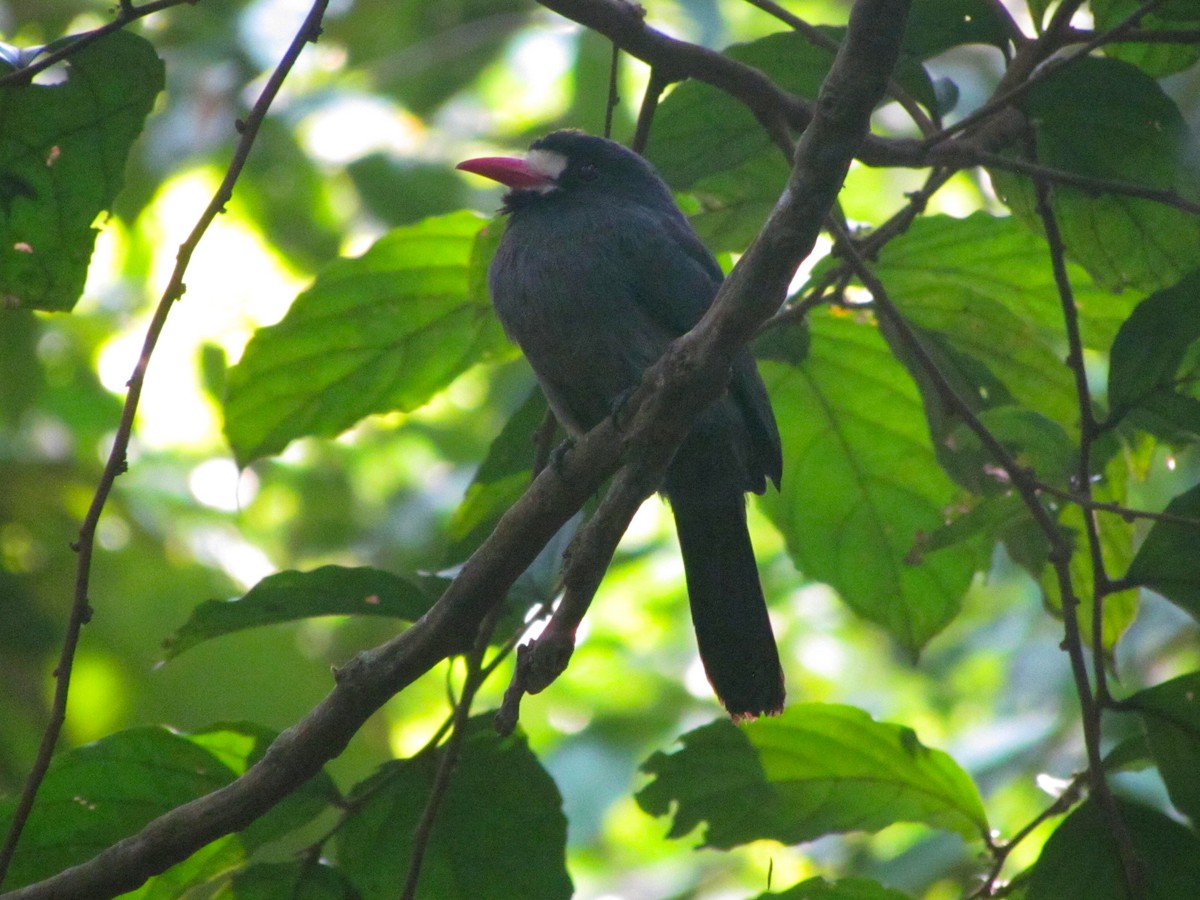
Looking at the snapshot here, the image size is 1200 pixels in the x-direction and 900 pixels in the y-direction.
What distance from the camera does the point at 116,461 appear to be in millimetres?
1863

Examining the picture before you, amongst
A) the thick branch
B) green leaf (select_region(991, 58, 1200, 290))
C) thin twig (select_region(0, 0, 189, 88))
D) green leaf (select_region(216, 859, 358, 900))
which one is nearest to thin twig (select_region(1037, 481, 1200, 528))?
green leaf (select_region(991, 58, 1200, 290))

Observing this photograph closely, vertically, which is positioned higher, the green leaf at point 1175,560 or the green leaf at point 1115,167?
the green leaf at point 1115,167

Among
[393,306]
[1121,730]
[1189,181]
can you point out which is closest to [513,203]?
[393,306]

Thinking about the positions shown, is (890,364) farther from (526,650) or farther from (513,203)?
(526,650)

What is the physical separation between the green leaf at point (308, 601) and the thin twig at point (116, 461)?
309 mm

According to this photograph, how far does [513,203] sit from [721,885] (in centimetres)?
373

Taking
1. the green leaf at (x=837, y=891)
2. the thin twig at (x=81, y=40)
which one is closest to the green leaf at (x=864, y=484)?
the green leaf at (x=837, y=891)

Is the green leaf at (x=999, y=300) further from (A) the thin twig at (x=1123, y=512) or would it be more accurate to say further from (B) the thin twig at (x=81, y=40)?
(B) the thin twig at (x=81, y=40)

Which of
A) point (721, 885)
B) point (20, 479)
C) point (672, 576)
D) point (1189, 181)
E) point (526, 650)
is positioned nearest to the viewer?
point (526, 650)

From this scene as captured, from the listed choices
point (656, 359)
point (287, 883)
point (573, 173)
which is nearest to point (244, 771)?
point (287, 883)

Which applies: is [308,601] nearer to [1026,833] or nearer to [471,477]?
[1026,833]

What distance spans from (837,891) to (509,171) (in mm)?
1861

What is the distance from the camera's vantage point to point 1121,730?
386 cm

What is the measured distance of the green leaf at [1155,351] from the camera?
7.09 ft
